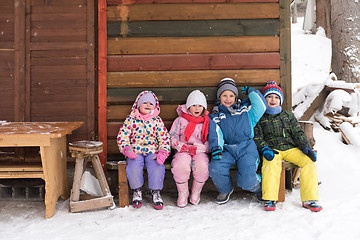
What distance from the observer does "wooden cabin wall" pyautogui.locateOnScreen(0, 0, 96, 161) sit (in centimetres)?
378

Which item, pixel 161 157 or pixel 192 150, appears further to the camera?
pixel 192 150

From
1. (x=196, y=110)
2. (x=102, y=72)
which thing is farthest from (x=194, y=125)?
(x=102, y=72)

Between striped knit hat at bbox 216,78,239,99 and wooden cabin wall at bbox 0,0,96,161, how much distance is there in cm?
168

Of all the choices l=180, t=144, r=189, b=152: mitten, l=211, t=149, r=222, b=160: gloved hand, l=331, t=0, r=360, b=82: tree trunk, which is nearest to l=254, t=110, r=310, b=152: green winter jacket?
l=211, t=149, r=222, b=160: gloved hand

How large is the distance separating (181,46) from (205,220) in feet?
7.25

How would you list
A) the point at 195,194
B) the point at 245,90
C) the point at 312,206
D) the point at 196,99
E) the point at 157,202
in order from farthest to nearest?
the point at 245,90 → the point at 196,99 → the point at 195,194 → the point at 157,202 → the point at 312,206

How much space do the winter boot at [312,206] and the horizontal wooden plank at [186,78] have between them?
5.24ft

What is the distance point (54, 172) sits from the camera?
312cm

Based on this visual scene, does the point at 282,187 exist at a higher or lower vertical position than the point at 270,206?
higher

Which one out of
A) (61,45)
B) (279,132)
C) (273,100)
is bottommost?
(279,132)

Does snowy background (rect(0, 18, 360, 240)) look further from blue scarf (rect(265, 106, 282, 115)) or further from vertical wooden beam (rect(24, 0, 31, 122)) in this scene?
vertical wooden beam (rect(24, 0, 31, 122))

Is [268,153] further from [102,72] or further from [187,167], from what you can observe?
[102,72]

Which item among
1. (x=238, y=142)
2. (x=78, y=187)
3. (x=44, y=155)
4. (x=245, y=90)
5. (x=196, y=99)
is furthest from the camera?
(x=245, y=90)

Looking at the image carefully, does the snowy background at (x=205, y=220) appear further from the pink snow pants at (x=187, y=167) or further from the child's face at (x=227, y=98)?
the child's face at (x=227, y=98)
